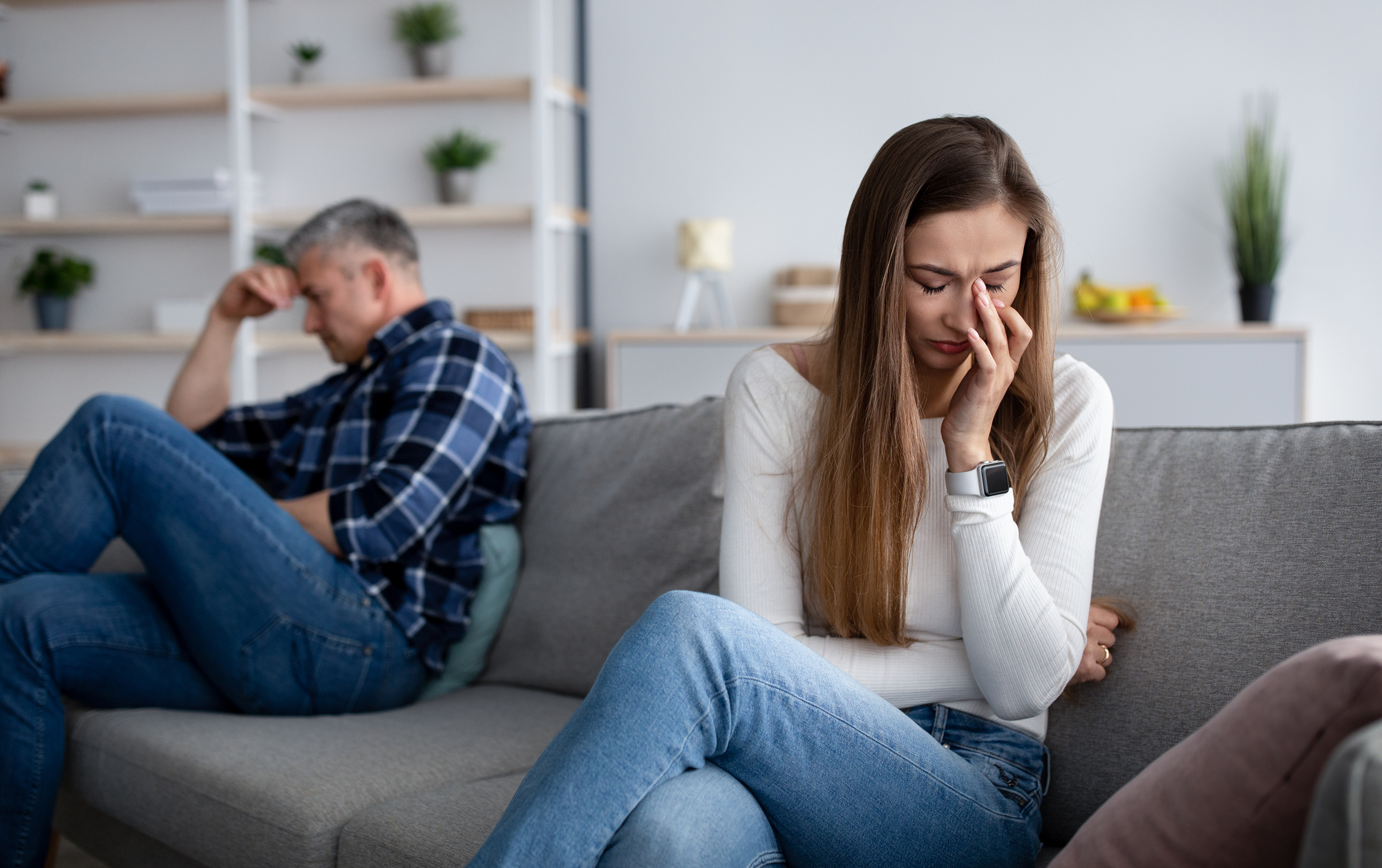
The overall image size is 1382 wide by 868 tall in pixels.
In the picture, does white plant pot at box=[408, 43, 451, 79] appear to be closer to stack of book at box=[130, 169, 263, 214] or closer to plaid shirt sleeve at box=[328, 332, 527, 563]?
stack of book at box=[130, 169, 263, 214]

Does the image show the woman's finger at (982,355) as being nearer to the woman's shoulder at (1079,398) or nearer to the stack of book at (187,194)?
the woman's shoulder at (1079,398)

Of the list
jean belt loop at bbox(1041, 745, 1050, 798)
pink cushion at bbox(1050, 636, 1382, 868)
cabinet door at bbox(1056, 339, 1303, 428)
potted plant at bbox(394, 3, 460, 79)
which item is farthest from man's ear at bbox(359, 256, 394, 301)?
potted plant at bbox(394, 3, 460, 79)

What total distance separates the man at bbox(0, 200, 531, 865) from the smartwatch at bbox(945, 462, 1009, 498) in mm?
902

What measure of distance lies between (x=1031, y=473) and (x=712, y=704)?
1.57 feet

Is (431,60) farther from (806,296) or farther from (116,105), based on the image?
(806,296)

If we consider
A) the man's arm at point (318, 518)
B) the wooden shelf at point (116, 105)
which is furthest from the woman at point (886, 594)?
the wooden shelf at point (116, 105)

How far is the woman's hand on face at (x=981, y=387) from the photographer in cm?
117

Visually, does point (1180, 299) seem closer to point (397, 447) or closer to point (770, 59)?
point (770, 59)

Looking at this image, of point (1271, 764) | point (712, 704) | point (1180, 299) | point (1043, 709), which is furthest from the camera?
point (1180, 299)

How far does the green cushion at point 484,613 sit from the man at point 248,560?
3 centimetres

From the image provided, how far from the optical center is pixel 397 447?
1749 mm

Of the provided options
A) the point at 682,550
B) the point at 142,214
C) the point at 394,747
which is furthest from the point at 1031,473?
the point at 142,214

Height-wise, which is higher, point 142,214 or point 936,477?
point 142,214

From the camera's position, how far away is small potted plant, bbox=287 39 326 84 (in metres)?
4.12
